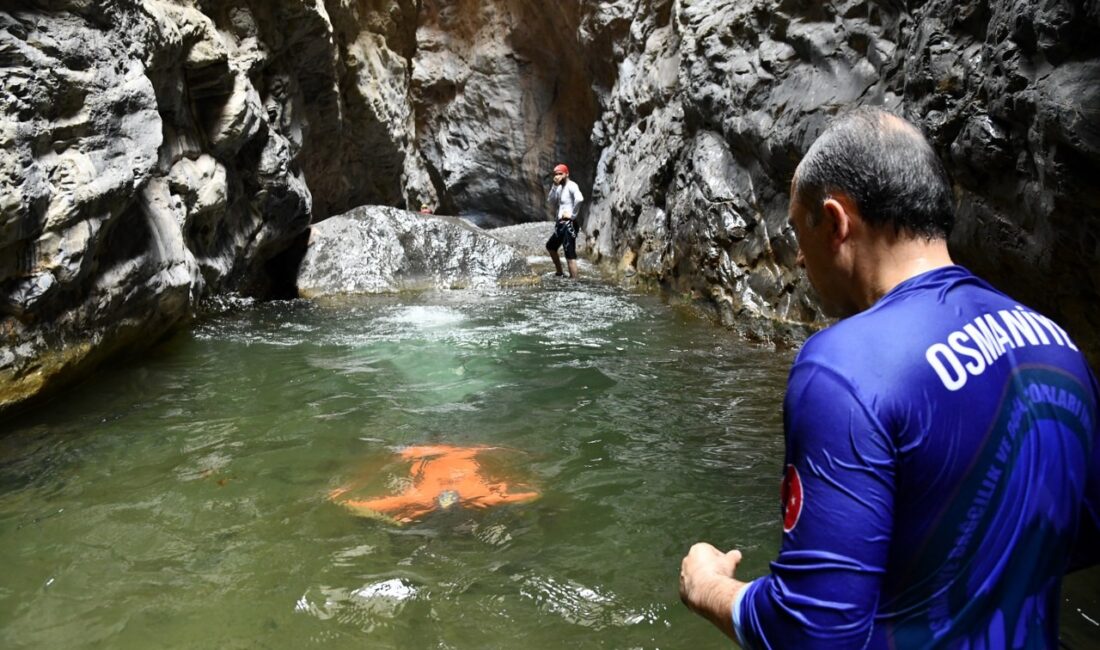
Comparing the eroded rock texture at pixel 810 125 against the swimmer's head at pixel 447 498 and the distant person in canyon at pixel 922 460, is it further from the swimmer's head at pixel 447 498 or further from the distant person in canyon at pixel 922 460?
the swimmer's head at pixel 447 498

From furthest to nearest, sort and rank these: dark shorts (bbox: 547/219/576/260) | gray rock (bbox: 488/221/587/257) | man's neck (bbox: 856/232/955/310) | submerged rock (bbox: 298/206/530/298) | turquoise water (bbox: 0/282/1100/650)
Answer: gray rock (bbox: 488/221/587/257), dark shorts (bbox: 547/219/576/260), submerged rock (bbox: 298/206/530/298), turquoise water (bbox: 0/282/1100/650), man's neck (bbox: 856/232/955/310)

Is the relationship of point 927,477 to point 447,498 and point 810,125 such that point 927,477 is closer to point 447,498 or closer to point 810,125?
point 447,498

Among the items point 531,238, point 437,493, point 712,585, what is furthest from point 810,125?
point 531,238

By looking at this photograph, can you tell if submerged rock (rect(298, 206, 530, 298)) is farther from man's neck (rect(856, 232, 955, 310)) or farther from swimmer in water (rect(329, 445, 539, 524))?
man's neck (rect(856, 232, 955, 310))

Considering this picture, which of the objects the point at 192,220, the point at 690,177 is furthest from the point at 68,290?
the point at 690,177

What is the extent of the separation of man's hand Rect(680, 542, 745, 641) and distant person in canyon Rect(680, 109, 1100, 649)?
0.08 feet

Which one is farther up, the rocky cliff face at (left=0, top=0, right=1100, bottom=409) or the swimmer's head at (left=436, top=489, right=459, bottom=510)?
the rocky cliff face at (left=0, top=0, right=1100, bottom=409)

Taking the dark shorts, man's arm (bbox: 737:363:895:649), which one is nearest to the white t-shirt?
the dark shorts

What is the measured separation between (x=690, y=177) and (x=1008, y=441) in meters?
8.58

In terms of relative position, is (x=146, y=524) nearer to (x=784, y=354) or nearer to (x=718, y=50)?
(x=784, y=354)

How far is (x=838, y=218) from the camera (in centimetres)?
120

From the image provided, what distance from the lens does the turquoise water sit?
241 centimetres

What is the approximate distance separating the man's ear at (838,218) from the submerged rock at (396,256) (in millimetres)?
9792

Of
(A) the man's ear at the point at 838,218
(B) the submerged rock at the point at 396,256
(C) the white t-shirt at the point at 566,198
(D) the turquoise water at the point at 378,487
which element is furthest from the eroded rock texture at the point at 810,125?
(A) the man's ear at the point at 838,218
